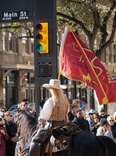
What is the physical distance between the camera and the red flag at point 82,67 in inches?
565

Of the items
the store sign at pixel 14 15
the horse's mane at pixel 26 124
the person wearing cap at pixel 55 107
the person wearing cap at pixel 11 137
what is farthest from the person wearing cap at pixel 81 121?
the person wearing cap at pixel 55 107

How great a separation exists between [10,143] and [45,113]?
6330 mm

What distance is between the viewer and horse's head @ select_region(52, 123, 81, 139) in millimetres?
9801

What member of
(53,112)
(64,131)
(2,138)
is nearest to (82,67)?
(2,138)

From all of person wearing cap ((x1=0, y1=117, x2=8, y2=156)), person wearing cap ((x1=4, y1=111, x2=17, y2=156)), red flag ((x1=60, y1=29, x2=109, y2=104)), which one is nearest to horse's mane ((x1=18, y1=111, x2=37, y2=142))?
red flag ((x1=60, y1=29, x2=109, y2=104))

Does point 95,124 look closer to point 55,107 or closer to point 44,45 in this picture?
point 44,45

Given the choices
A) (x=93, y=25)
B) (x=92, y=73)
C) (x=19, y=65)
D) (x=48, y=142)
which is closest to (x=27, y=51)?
(x=19, y=65)

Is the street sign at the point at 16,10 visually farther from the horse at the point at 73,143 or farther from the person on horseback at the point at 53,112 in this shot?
the horse at the point at 73,143

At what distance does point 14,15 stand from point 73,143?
33.5ft

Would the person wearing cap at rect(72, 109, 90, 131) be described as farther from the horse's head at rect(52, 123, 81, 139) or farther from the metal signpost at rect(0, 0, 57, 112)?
the horse's head at rect(52, 123, 81, 139)

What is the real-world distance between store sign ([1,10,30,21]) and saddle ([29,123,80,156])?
9544 mm

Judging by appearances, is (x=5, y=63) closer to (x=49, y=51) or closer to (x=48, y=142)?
(x=49, y=51)

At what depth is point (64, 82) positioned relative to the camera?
161 feet

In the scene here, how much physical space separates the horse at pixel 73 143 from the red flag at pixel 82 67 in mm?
4130
